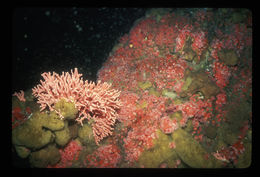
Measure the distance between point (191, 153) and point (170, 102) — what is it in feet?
4.80

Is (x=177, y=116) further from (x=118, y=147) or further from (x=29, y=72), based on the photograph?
(x=29, y=72)

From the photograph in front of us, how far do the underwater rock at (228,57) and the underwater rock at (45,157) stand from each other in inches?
225

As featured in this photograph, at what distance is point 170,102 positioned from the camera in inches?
169

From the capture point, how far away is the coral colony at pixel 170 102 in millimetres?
3564

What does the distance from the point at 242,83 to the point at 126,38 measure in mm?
4938

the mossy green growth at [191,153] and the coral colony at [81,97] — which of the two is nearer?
the coral colony at [81,97]

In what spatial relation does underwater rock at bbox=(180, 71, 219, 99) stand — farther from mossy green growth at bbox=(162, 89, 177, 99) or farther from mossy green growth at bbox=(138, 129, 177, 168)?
mossy green growth at bbox=(138, 129, 177, 168)

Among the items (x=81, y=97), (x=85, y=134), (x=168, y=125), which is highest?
(x=81, y=97)

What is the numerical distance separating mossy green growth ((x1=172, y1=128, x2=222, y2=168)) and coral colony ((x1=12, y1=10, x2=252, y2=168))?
2 cm

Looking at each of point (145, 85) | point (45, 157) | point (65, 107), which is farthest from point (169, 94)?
point (45, 157)

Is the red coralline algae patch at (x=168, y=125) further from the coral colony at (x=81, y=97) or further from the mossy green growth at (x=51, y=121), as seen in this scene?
the mossy green growth at (x=51, y=121)

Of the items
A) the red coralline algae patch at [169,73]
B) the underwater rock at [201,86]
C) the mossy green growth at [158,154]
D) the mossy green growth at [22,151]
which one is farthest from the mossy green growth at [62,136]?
the underwater rock at [201,86]

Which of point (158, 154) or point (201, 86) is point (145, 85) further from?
point (158, 154)
